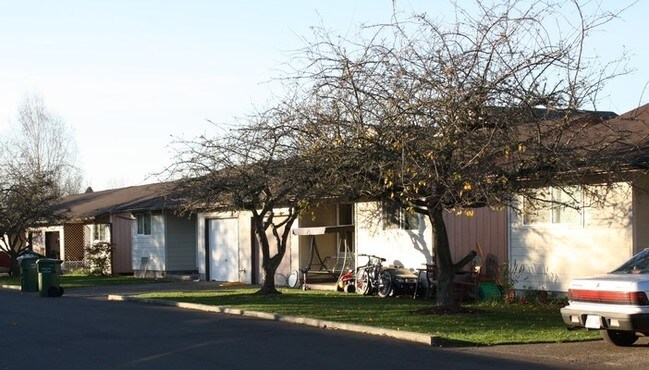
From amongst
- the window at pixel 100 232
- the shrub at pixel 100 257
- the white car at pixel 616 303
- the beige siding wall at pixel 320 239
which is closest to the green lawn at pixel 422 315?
the white car at pixel 616 303

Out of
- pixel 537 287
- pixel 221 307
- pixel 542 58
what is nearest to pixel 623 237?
pixel 537 287

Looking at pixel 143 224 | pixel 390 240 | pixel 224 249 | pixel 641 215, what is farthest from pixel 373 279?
pixel 143 224

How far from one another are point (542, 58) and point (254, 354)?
22.1 feet

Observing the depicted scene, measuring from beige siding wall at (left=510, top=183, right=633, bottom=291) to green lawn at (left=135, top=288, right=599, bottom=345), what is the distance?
0.88m

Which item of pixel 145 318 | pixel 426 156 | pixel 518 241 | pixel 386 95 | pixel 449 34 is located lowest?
pixel 145 318

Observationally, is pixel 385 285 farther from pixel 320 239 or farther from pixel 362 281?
pixel 320 239

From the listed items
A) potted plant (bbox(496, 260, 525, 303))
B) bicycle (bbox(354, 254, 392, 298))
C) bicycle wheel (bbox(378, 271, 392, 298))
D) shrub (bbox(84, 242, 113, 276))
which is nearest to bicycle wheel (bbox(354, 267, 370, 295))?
bicycle (bbox(354, 254, 392, 298))

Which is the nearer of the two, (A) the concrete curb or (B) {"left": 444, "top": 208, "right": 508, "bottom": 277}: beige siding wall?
(A) the concrete curb

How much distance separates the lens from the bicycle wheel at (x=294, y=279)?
27.2 m

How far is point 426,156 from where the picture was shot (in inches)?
586

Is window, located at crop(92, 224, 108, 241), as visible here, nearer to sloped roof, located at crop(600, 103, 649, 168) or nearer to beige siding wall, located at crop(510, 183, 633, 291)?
beige siding wall, located at crop(510, 183, 633, 291)

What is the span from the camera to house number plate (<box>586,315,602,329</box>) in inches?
485

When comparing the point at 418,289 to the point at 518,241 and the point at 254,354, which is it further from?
the point at 254,354

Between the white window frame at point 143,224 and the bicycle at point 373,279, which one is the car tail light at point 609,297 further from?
the white window frame at point 143,224
